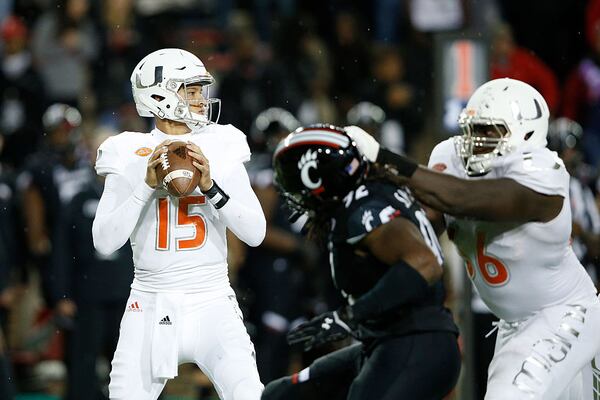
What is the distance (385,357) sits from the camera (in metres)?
4.71

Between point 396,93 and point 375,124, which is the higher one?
point 375,124

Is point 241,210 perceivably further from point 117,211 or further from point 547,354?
point 547,354

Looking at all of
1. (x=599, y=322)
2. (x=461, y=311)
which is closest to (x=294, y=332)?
(x=599, y=322)

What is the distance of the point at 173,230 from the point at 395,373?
1.21 meters

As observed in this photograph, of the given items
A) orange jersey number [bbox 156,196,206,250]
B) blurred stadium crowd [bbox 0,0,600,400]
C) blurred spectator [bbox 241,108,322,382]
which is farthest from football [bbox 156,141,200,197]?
blurred spectator [bbox 241,108,322,382]

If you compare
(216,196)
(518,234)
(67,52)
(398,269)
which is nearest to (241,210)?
(216,196)

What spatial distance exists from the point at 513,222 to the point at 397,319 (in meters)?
0.75

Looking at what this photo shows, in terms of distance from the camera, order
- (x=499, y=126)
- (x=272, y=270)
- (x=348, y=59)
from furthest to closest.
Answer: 1. (x=348, y=59)
2. (x=272, y=270)
3. (x=499, y=126)

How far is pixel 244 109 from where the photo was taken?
1039 cm

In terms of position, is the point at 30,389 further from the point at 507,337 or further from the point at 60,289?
the point at 507,337

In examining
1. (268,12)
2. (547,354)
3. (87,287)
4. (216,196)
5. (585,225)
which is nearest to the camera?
(547,354)

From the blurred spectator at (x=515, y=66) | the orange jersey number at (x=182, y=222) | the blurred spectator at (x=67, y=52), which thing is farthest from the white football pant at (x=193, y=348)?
the blurred spectator at (x=515, y=66)

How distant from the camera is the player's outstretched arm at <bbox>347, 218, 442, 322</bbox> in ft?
15.1

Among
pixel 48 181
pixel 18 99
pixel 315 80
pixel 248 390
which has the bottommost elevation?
pixel 48 181
